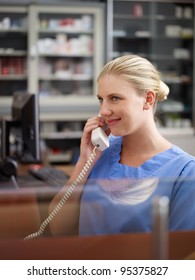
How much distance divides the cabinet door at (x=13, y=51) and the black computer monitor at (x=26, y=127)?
258 cm

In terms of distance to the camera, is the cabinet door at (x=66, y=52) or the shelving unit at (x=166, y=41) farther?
the shelving unit at (x=166, y=41)

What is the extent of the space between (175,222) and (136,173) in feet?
1.26

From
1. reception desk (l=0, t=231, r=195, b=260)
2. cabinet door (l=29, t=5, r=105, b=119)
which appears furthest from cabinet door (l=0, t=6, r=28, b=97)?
reception desk (l=0, t=231, r=195, b=260)

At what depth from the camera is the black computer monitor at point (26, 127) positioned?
250cm

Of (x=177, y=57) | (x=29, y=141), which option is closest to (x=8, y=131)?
(x=29, y=141)

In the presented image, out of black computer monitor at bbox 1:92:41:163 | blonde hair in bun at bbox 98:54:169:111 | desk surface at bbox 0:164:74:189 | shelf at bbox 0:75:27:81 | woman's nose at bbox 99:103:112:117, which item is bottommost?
desk surface at bbox 0:164:74:189

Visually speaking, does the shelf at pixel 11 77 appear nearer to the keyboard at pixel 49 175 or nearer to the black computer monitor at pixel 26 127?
the black computer monitor at pixel 26 127

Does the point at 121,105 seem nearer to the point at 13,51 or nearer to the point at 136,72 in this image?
the point at 136,72

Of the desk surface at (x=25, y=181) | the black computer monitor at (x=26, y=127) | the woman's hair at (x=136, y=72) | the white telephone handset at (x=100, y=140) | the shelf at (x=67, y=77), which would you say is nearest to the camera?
the woman's hair at (x=136, y=72)

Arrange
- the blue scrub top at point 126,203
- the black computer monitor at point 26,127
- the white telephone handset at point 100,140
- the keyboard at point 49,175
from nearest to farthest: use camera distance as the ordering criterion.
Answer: the blue scrub top at point 126,203 → the white telephone handset at point 100,140 → the keyboard at point 49,175 → the black computer monitor at point 26,127

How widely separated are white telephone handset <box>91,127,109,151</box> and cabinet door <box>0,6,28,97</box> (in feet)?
13.3

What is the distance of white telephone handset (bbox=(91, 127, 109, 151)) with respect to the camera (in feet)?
4.63

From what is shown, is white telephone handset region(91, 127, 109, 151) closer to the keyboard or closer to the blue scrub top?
the blue scrub top

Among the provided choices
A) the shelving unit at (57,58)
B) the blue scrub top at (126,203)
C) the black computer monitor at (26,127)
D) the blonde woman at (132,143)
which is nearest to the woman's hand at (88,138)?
the blonde woman at (132,143)
